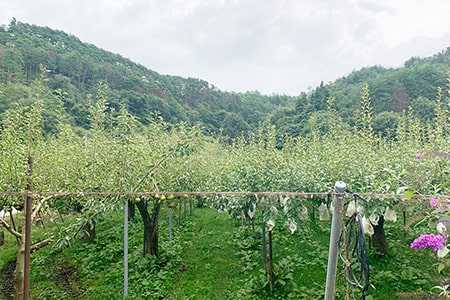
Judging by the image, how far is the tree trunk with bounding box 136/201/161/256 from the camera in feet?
16.6

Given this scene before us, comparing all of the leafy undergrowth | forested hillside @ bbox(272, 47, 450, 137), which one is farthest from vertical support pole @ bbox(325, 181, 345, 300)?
forested hillside @ bbox(272, 47, 450, 137)

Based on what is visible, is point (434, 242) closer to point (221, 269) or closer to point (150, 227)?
point (221, 269)

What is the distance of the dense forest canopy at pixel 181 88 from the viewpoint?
20.3 m

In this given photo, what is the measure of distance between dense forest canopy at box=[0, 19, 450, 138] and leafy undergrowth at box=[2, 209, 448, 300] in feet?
33.4

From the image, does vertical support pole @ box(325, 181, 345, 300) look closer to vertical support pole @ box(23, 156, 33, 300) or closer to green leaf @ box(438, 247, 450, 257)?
green leaf @ box(438, 247, 450, 257)

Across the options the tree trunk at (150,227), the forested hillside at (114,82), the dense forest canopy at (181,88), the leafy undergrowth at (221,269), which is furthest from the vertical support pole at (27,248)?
the dense forest canopy at (181,88)

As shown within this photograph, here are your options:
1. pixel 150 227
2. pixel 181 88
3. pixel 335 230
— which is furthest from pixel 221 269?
pixel 181 88

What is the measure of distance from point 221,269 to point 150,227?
59.8 inches

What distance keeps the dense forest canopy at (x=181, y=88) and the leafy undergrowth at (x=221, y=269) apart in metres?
10.2

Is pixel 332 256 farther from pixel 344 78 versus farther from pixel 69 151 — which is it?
pixel 344 78

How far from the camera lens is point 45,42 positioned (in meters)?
28.5

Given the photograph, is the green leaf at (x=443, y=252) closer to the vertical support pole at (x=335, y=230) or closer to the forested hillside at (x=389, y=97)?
the vertical support pole at (x=335, y=230)

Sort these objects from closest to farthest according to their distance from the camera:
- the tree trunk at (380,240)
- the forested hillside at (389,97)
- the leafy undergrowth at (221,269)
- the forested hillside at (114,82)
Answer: the leafy undergrowth at (221,269), the tree trunk at (380,240), the forested hillside at (389,97), the forested hillside at (114,82)

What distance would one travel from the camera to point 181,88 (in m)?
37.8
